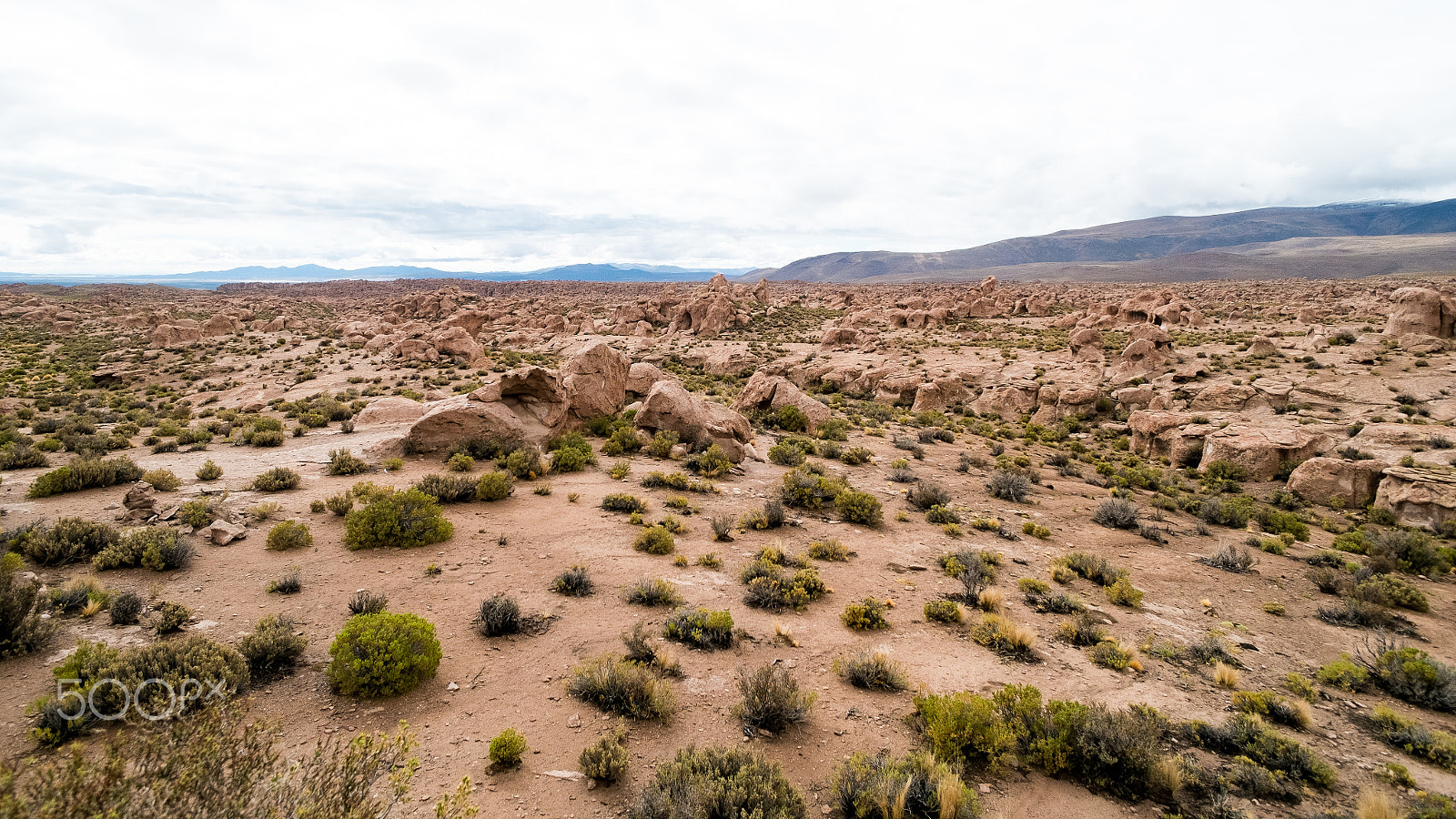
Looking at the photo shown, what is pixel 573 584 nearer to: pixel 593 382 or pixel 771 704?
pixel 771 704

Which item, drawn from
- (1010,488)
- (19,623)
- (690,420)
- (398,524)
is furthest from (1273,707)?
(19,623)

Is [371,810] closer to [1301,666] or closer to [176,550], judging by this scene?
[176,550]

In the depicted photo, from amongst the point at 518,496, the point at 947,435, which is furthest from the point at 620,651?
the point at 947,435

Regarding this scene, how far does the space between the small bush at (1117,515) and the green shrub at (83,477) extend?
74.2 ft

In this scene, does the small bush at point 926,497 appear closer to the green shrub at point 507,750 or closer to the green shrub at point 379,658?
the green shrub at point 507,750

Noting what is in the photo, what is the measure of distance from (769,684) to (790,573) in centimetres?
386

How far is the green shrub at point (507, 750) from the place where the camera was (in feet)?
16.0

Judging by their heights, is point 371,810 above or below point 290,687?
above

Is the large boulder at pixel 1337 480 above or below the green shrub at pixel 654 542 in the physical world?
below

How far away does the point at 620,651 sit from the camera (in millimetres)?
6852

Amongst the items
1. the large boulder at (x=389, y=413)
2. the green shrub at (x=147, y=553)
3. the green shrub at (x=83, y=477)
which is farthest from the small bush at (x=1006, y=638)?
the large boulder at (x=389, y=413)

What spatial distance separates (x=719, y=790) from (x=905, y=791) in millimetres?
1578

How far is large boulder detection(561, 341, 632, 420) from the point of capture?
1827 cm

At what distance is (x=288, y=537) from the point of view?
353 inches
